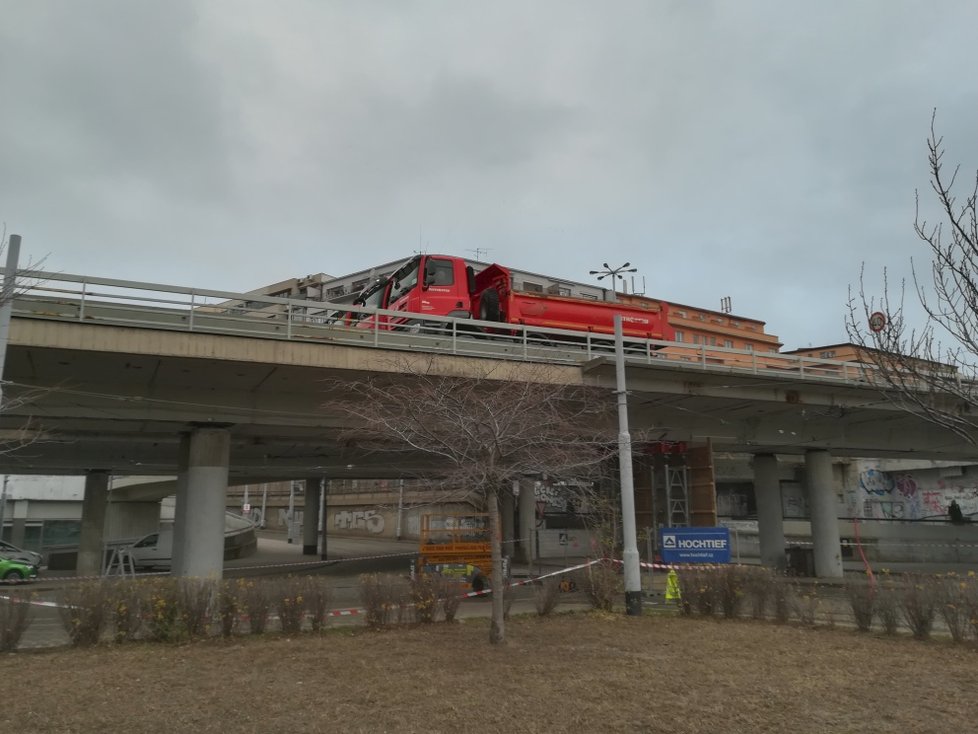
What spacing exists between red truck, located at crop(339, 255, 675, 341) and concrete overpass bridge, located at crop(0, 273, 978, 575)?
0.90 metres

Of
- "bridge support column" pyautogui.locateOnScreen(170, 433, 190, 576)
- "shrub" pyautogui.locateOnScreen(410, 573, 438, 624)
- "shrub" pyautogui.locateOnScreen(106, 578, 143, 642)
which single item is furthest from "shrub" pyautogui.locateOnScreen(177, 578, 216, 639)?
"bridge support column" pyautogui.locateOnScreen(170, 433, 190, 576)

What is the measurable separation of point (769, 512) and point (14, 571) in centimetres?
3188

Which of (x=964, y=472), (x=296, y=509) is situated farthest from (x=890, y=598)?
(x=296, y=509)

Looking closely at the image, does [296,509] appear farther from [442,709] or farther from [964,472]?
[442,709]

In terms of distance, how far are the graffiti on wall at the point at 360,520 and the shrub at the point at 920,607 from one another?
57.2 metres

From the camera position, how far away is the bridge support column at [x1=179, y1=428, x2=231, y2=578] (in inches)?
723

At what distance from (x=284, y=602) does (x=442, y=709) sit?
17.1ft

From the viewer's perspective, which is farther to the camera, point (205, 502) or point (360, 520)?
point (360, 520)

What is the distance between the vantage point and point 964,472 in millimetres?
44781

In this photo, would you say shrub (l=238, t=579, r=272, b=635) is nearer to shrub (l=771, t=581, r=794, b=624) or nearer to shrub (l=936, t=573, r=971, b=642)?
shrub (l=771, t=581, r=794, b=624)

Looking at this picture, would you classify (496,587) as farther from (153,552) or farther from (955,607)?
(153,552)

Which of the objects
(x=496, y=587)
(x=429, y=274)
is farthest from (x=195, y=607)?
(x=429, y=274)

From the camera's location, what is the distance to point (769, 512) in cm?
3125

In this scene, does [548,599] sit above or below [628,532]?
below
